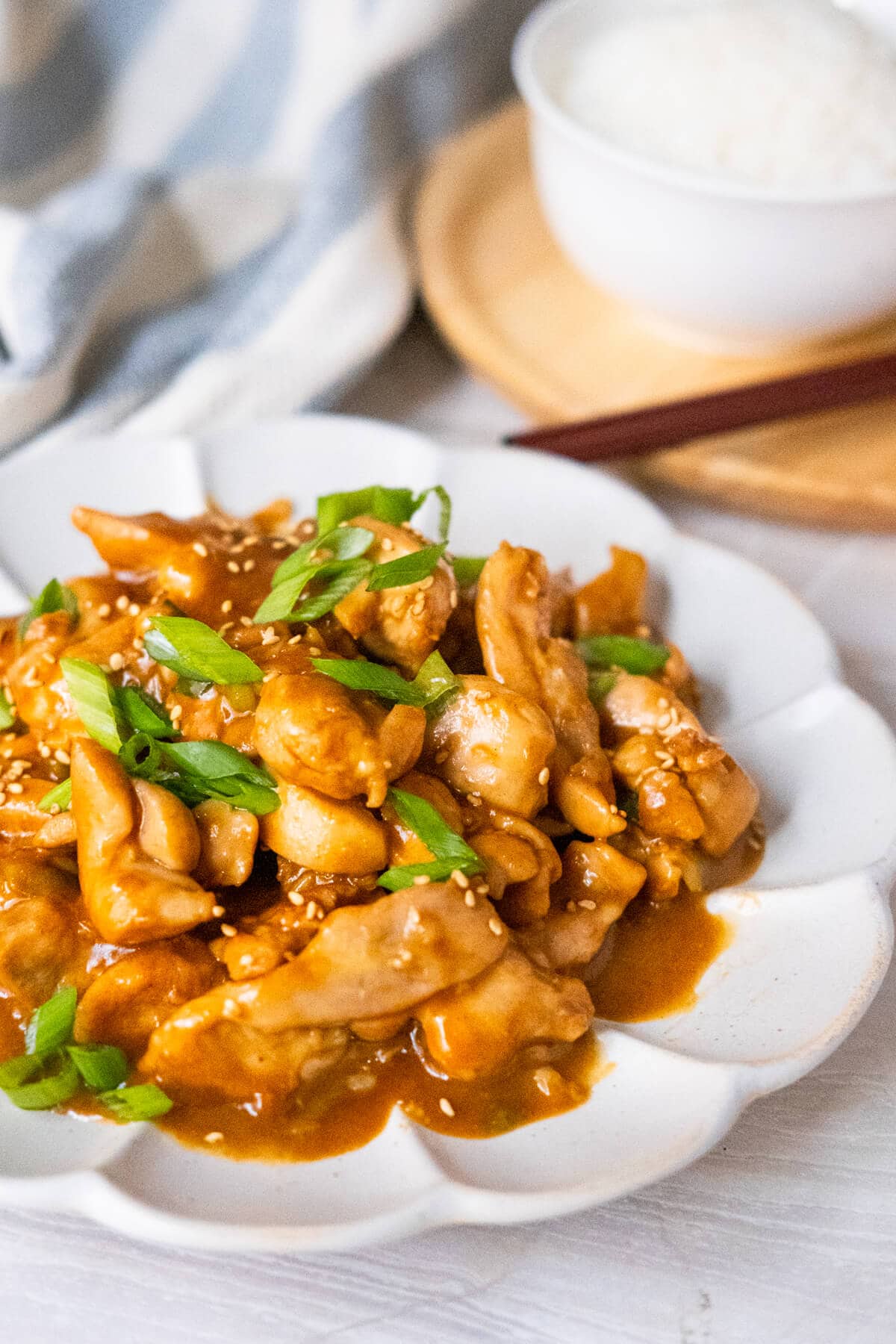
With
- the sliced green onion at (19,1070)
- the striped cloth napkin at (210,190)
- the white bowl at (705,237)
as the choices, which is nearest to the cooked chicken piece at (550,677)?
the sliced green onion at (19,1070)

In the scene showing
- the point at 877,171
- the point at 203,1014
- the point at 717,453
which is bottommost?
the point at 717,453

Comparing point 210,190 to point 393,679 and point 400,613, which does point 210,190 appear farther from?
point 393,679

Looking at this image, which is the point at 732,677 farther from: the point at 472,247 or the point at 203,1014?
the point at 472,247

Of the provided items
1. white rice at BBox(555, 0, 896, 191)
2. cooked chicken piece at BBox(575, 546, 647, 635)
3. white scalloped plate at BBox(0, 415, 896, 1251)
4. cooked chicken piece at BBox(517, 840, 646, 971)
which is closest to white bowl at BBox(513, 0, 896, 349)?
white rice at BBox(555, 0, 896, 191)

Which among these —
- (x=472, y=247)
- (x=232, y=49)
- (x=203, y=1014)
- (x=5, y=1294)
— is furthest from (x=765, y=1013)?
(x=232, y=49)

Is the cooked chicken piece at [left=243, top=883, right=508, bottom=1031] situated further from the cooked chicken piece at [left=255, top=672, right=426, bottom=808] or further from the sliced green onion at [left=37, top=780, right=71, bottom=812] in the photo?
the sliced green onion at [left=37, top=780, right=71, bottom=812]

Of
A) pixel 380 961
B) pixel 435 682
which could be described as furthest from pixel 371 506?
pixel 380 961
